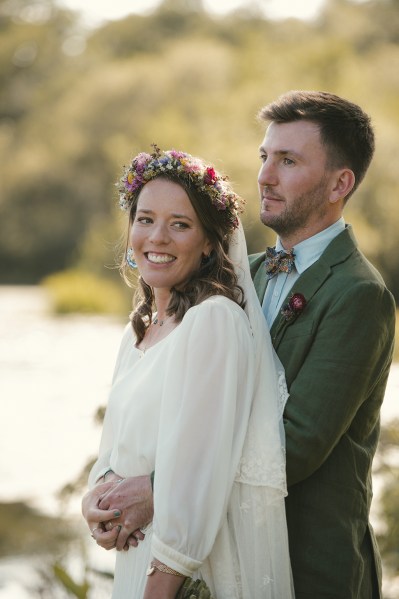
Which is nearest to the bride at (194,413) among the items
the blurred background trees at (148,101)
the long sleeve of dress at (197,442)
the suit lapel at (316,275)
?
the long sleeve of dress at (197,442)

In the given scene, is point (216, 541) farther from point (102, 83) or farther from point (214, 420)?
point (102, 83)

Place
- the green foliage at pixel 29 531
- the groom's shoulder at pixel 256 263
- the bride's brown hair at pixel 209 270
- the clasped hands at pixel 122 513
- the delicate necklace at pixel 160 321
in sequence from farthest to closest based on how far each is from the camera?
the green foliage at pixel 29 531, the groom's shoulder at pixel 256 263, the delicate necklace at pixel 160 321, the bride's brown hair at pixel 209 270, the clasped hands at pixel 122 513

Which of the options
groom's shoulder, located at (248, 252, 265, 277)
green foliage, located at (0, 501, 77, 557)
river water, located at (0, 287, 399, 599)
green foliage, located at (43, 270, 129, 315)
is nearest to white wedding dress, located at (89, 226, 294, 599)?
groom's shoulder, located at (248, 252, 265, 277)

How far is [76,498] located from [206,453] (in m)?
5.18

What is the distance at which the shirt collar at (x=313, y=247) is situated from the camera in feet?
9.75

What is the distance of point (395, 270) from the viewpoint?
18562 millimetres

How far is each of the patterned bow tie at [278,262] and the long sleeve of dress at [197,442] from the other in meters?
0.69

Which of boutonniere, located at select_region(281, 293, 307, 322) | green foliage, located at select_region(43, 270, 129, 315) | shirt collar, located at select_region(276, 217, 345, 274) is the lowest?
green foliage, located at select_region(43, 270, 129, 315)

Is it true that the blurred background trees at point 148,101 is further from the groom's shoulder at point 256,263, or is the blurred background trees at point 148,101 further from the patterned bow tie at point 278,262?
the patterned bow tie at point 278,262

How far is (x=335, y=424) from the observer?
2496 millimetres

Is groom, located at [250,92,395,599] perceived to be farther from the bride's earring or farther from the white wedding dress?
the bride's earring

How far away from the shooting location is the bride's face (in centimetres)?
261

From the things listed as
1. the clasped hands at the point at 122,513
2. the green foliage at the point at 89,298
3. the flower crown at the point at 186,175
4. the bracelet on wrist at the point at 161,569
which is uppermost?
the flower crown at the point at 186,175

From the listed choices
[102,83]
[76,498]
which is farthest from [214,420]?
[102,83]
